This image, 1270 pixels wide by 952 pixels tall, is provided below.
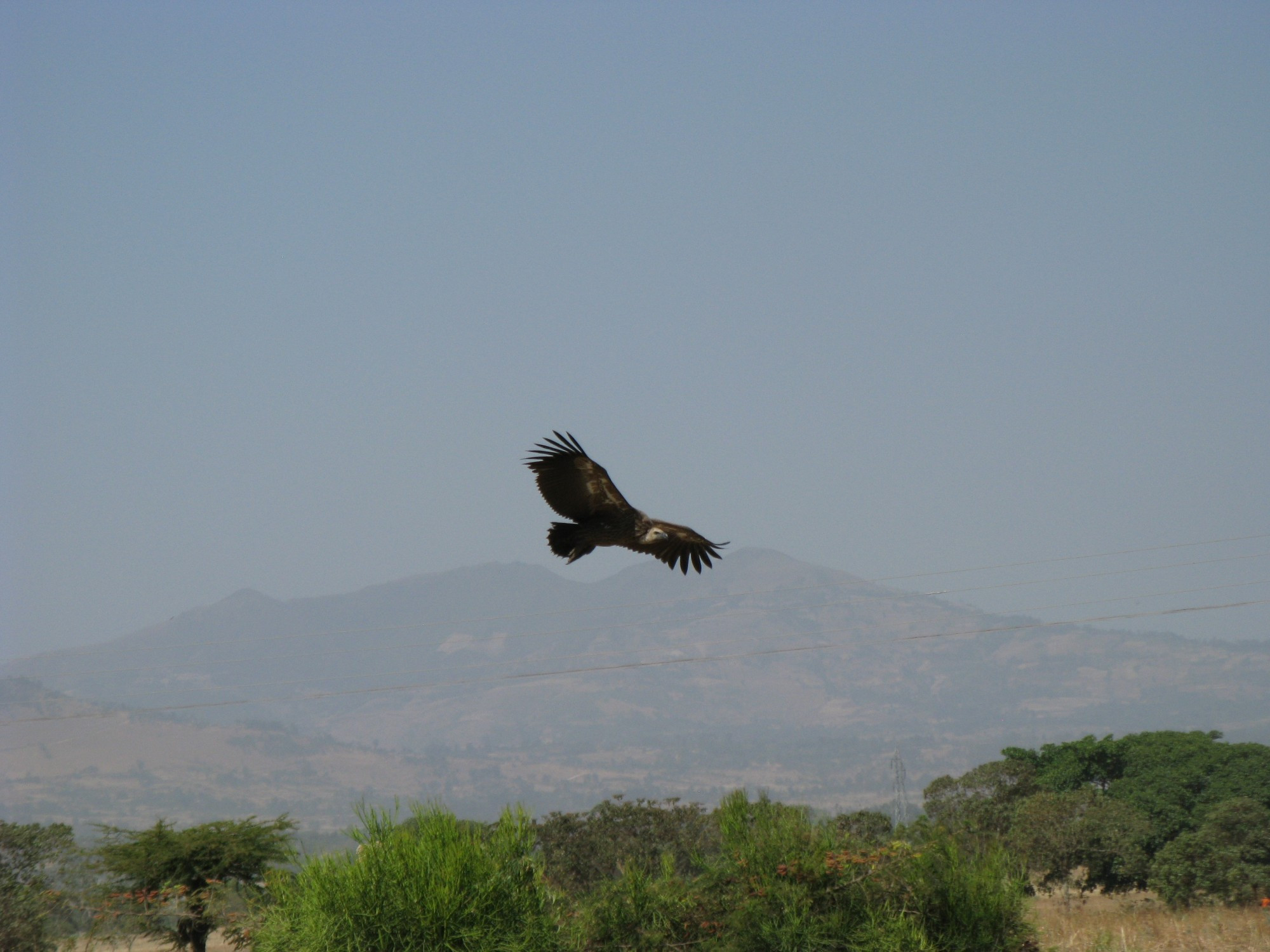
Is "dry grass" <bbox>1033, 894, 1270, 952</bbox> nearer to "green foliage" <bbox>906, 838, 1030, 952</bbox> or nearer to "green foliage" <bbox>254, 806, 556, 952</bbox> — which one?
"green foliage" <bbox>906, 838, 1030, 952</bbox>

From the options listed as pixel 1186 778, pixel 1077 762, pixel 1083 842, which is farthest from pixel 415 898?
pixel 1077 762

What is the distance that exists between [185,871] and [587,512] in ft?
52.0

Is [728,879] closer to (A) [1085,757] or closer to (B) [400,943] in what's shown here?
(B) [400,943]

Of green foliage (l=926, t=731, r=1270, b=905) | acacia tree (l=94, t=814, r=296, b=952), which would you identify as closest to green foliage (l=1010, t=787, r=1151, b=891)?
green foliage (l=926, t=731, r=1270, b=905)

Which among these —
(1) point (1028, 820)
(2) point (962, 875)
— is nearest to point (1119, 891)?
(1) point (1028, 820)

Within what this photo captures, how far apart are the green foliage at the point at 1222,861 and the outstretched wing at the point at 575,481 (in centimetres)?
2968

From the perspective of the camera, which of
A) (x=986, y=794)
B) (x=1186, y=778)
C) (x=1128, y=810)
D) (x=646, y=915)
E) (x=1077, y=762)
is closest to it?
(x=646, y=915)

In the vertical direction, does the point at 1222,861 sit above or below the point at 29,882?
below

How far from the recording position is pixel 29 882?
3183cm

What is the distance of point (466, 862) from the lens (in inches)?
569

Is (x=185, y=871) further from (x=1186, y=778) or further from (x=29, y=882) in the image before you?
(x=1186, y=778)

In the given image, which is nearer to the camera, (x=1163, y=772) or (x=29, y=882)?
(x=29, y=882)

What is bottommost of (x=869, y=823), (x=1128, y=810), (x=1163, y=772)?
(x=1128, y=810)

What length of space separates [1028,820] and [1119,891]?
4.16 m
